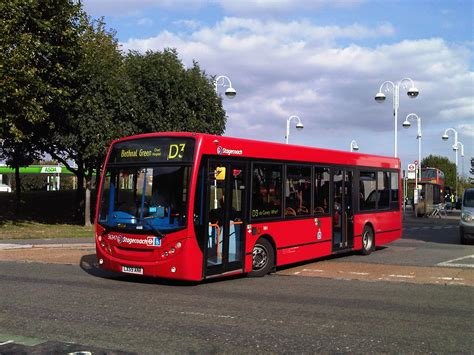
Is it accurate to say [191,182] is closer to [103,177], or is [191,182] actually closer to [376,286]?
[103,177]

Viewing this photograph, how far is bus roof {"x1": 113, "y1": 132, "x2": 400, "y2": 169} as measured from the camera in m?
9.91

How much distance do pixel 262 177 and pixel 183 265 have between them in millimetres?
2761

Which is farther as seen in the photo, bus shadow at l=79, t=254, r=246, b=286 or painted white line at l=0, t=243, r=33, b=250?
painted white line at l=0, t=243, r=33, b=250

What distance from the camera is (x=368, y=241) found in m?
15.6

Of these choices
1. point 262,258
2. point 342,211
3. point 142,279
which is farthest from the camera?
point 342,211

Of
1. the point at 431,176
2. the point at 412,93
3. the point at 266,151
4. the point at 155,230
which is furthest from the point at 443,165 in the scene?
the point at 155,230

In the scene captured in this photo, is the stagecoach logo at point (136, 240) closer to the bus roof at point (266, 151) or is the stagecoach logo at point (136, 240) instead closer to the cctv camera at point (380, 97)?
the bus roof at point (266, 151)

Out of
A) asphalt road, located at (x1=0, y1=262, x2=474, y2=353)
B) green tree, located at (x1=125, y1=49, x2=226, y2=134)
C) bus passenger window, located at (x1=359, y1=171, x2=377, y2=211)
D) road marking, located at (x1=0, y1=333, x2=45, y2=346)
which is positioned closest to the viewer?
road marking, located at (x1=0, y1=333, x2=45, y2=346)

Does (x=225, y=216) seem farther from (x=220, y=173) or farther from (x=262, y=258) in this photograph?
(x=262, y=258)

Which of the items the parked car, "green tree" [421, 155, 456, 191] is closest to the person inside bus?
the parked car

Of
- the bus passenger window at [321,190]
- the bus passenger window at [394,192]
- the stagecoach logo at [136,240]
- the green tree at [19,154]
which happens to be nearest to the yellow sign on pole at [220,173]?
the stagecoach logo at [136,240]

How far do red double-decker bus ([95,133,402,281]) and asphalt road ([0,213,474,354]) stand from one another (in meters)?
0.52

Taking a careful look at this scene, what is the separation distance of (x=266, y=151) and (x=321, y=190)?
256cm

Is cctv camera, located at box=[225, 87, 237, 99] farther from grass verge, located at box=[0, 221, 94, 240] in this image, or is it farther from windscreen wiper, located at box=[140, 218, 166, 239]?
windscreen wiper, located at box=[140, 218, 166, 239]
